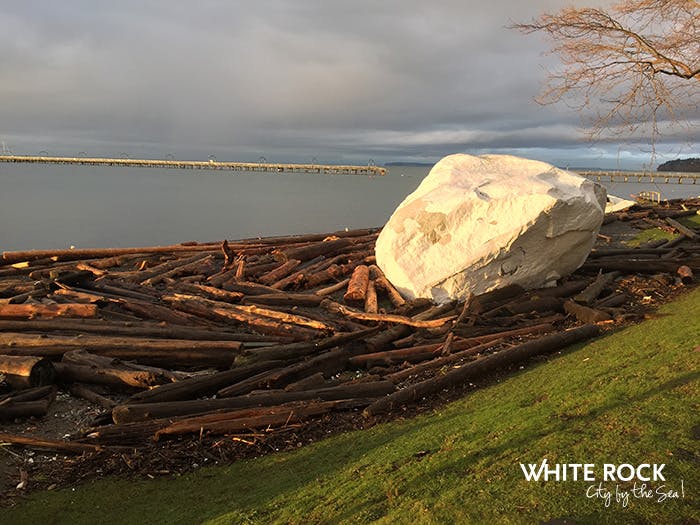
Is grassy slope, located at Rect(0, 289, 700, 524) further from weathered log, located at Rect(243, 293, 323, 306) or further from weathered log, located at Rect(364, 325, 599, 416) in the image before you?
weathered log, located at Rect(243, 293, 323, 306)

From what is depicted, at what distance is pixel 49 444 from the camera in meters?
6.70

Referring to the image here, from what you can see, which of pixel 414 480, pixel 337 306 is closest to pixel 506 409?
pixel 414 480

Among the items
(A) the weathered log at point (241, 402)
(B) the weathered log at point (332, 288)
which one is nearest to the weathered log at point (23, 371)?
(A) the weathered log at point (241, 402)

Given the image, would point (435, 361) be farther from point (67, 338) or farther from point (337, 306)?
point (67, 338)

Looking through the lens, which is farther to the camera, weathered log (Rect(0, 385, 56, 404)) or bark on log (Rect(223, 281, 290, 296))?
bark on log (Rect(223, 281, 290, 296))

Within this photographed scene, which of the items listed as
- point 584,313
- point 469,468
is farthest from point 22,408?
point 584,313

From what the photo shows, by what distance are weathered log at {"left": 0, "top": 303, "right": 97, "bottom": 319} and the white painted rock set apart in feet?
25.1

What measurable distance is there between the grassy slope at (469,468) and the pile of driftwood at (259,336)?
1051 millimetres

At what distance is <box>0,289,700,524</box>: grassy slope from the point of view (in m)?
4.14

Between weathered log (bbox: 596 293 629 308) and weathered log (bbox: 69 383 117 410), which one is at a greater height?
weathered log (bbox: 596 293 629 308)

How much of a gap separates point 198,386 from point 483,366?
475 centimetres

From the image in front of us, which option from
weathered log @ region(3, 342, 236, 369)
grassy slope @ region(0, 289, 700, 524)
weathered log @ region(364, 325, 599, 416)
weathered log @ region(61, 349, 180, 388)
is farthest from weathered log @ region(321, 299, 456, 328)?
weathered log @ region(61, 349, 180, 388)

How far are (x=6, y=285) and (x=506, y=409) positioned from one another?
13.3 meters

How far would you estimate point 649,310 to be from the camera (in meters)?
11.8
